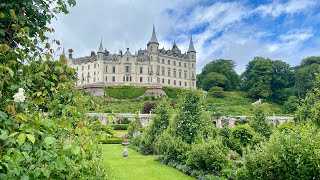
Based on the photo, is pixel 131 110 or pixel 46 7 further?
pixel 131 110

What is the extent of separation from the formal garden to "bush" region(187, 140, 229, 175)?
0.04m

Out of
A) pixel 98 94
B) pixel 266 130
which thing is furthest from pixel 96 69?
pixel 266 130

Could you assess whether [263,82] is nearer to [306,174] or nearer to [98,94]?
[98,94]

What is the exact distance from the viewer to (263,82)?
73.2 m

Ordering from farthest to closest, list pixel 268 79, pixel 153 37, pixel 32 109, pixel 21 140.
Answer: pixel 153 37
pixel 268 79
pixel 32 109
pixel 21 140

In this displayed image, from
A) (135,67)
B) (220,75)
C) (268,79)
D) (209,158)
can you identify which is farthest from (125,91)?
(209,158)

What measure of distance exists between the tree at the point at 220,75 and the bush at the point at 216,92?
12.9 ft

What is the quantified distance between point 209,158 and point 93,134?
29.4ft

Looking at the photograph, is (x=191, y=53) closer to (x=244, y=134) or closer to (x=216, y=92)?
(x=216, y=92)

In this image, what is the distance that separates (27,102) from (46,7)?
1570mm

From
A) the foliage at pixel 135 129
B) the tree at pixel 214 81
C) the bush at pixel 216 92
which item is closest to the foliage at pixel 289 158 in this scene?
the foliage at pixel 135 129

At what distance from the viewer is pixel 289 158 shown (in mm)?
7645

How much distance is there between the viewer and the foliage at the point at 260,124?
2302 cm

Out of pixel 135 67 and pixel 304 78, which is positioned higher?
pixel 135 67
